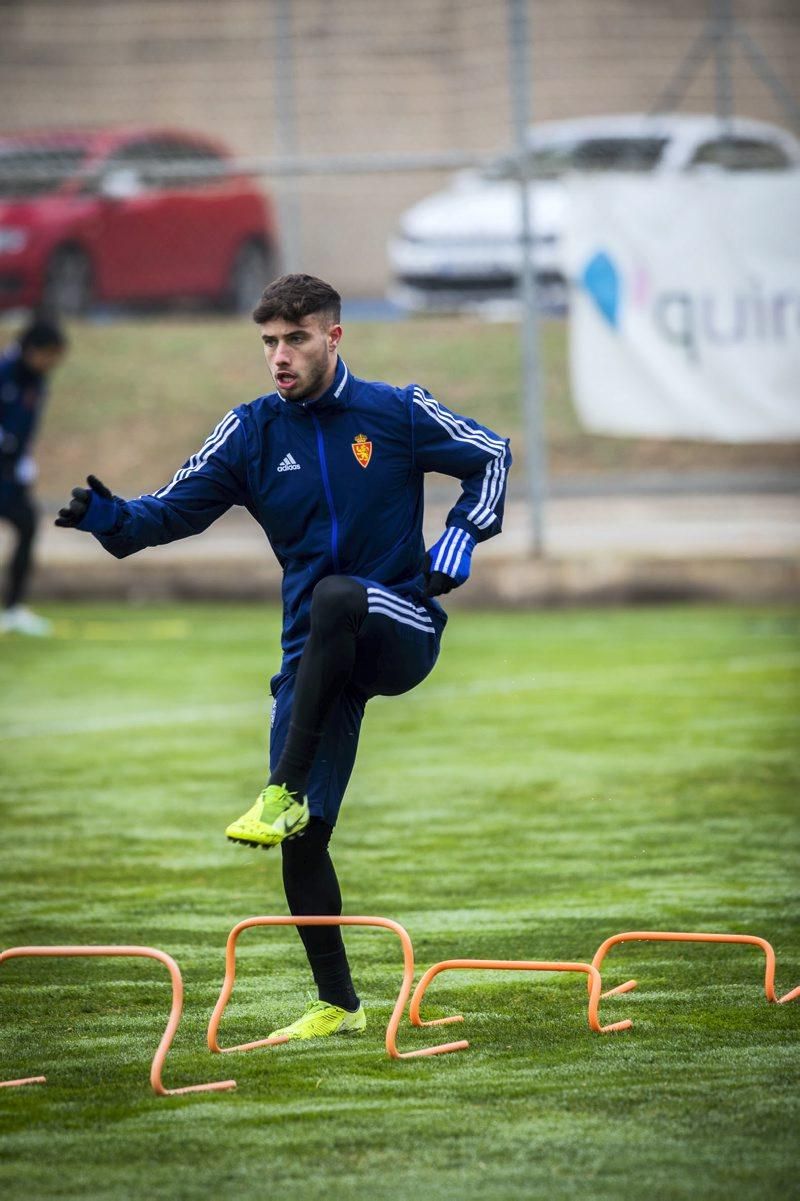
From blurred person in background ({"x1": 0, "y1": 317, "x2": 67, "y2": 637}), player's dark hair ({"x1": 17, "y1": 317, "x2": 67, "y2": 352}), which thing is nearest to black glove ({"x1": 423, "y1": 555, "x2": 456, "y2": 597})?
player's dark hair ({"x1": 17, "y1": 317, "x2": 67, "y2": 352})

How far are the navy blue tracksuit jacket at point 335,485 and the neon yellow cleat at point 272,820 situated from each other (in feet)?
1.46

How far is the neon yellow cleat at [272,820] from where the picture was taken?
5215 mm

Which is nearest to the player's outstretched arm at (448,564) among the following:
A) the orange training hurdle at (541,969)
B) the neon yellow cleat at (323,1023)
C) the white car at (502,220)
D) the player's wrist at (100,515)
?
the player's wrist at (100,515)

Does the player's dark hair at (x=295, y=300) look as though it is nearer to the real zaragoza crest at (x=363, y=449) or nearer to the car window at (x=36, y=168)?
the real zaragoza crest at (x=363, y=449)

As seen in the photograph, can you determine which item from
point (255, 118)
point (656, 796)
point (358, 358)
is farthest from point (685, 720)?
point (255, 118)

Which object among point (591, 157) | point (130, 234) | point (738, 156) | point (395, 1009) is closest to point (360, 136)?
point (591, 157)

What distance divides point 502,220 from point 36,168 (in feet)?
13.7

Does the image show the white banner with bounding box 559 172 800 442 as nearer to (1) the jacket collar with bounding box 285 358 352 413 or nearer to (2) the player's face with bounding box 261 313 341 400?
(1) the jacket collar with bounding box 285 358 352 413

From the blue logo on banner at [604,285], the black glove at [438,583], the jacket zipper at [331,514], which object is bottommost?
the black glove at [438,583]

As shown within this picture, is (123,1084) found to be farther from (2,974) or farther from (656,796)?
(656,796)

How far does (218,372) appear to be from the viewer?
20016mm

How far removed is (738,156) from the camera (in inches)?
639

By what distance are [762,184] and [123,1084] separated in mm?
11154

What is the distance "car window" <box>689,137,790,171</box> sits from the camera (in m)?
15.9
